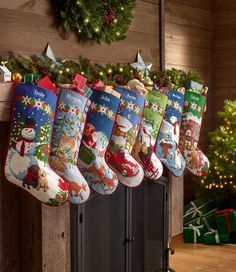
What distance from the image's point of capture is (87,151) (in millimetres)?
2352

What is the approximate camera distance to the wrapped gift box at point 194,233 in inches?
186

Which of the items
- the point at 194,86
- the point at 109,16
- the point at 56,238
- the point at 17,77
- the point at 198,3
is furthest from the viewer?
the point at 198,3

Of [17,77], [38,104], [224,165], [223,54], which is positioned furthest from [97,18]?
[223,54]

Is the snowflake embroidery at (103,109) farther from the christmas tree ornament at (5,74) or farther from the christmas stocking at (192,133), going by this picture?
the christmas stocking at (192,133)

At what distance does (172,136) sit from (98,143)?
0.65 meters

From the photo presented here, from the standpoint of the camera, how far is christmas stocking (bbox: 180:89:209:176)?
3062mm

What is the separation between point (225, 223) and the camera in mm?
4629

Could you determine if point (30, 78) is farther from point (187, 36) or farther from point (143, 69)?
point (187, 36)

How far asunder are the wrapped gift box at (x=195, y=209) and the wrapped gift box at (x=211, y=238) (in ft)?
0.66

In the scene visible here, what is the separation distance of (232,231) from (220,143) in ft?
2.50

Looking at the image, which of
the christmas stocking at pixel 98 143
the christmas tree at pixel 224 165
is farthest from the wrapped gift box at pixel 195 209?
the christmas stocking at pixel 98 143

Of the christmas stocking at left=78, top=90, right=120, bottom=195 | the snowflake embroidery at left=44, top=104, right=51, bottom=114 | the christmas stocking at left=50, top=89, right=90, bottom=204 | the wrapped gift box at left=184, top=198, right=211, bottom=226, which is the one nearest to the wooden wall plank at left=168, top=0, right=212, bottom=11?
the wrapped gift box at left=184, top=198, right=211, bottom=226

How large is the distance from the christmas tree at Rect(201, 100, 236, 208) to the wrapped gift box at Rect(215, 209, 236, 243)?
22cm

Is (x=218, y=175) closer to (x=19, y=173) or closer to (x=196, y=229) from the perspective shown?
(x=196, y=229)
